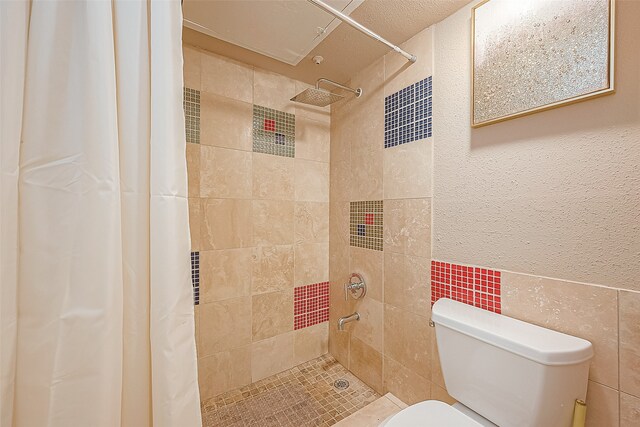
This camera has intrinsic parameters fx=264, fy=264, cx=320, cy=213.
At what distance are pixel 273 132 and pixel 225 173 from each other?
16.5 inches

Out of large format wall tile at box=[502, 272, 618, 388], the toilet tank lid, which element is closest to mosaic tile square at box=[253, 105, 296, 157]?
the toilet tank lid

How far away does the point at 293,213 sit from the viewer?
5.83 feet

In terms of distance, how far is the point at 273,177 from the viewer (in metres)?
1.70

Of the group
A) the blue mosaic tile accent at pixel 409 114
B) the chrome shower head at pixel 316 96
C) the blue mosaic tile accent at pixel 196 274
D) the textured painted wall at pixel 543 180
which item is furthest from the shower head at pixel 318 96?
the blue mosaic tile accent at pixel 196 274

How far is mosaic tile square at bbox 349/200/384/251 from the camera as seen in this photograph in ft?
5.05

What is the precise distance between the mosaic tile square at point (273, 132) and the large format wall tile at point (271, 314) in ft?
3.04

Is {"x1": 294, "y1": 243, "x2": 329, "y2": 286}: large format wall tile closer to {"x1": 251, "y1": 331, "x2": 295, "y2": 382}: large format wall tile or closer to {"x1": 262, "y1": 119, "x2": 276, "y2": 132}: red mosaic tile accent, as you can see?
{"x1": 251, "y1": 331, "x2": 295, "y2": 382}: large format wall tile

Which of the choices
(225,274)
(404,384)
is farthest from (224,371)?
(404,384)

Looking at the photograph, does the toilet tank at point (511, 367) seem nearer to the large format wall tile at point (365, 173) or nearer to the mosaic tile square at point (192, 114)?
the large format wall tile at point (365, 173)

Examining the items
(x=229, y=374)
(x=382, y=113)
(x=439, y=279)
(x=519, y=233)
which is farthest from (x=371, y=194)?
(x=229, y=374)

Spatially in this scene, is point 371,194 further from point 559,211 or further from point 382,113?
point 559,211

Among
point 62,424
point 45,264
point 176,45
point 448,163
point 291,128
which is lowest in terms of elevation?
point 62,424

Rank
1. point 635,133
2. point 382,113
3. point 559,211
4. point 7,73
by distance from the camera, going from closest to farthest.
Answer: point 7,73 < point 635,133 < point 559,211 < point 382,113

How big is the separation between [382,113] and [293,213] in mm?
831
